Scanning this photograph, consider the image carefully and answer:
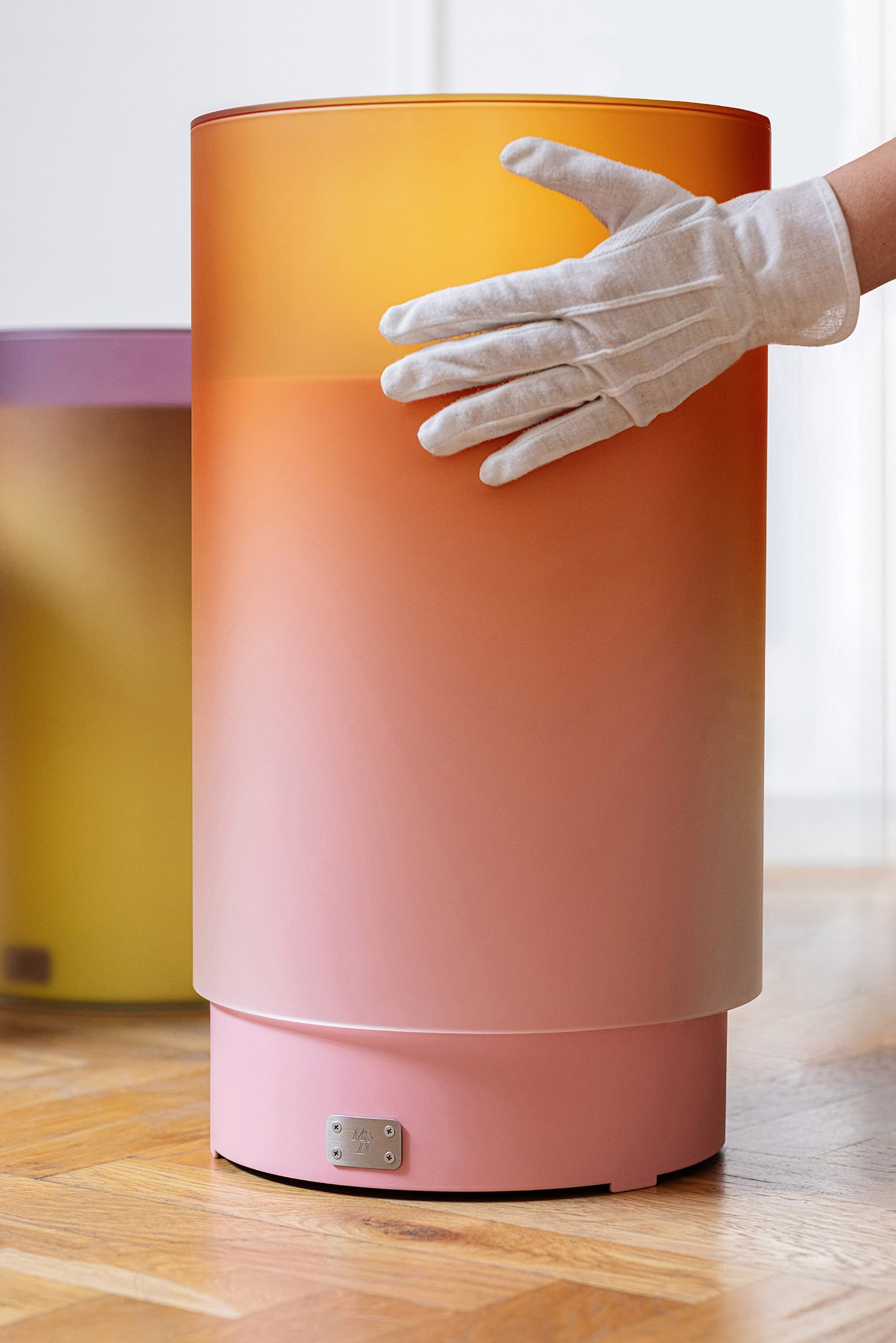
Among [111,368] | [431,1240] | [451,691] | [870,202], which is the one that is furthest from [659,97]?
[431,1240]

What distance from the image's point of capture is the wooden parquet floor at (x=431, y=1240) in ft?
2.39

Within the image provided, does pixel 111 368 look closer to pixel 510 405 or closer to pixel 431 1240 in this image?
pixel 510 405

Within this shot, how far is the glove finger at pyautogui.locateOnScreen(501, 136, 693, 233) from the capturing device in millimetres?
801

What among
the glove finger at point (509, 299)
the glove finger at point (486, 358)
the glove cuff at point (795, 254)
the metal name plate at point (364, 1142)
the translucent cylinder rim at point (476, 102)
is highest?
the translucent cylinder rim at point (476, 102)

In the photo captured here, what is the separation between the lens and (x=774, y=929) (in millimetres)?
1741

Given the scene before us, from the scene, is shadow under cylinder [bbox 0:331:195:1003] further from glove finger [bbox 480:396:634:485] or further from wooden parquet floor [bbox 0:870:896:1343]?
glove finger [bbox 480:396:634:485]

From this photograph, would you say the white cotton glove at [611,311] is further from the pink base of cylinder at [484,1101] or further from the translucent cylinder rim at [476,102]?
the pink base of cylinder at [484,1101]

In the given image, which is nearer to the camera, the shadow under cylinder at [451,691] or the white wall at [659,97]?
the shadow under cylinder at [451,691]

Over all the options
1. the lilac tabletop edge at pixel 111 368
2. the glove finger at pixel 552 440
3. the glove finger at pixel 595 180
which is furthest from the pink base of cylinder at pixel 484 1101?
the lilac tabletop edge at pixel 111 368

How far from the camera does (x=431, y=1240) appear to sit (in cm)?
83

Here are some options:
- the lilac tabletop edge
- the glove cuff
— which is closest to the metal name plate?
the glove cuff

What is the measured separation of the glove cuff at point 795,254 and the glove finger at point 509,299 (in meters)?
0.09

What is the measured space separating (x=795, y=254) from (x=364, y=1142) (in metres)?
0.50

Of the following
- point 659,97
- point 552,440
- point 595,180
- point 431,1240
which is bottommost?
point 431,1240
